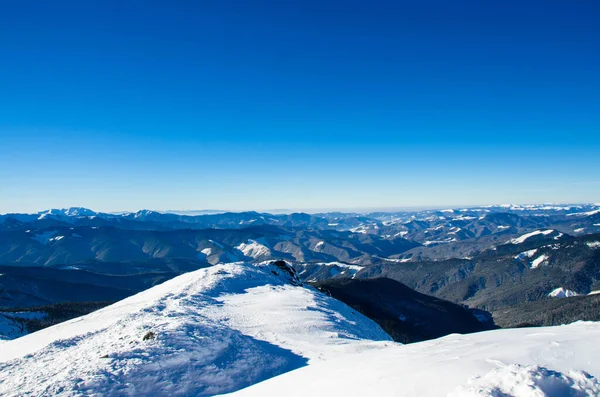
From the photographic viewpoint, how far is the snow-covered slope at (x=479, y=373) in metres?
11.0

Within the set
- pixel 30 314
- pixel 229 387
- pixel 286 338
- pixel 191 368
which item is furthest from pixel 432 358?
pixel 30 314

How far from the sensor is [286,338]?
1409 inches

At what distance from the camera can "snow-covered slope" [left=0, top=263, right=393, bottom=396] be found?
20828 millimetres

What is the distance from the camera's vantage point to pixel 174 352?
2467 cm

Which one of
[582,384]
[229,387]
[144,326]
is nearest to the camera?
[582,384]

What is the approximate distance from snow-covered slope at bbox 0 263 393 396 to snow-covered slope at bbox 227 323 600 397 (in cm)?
572

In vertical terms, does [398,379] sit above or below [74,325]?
above

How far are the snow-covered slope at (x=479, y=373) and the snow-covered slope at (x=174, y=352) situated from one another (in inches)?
225

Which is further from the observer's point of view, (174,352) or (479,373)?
(174,352)

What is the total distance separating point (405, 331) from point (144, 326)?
476 ft

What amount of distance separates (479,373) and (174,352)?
67.0 ft

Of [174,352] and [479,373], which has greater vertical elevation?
[479,373]

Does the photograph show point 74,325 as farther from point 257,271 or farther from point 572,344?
point 572,344

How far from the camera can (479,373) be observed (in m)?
12.9
